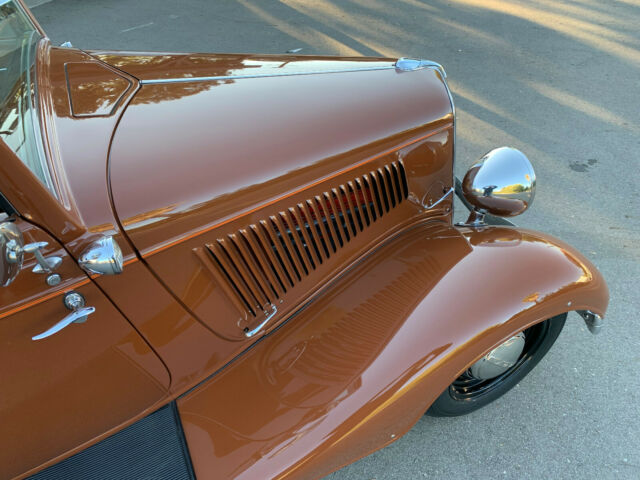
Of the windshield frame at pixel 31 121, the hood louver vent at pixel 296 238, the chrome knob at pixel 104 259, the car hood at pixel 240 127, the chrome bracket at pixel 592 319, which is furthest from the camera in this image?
the chrome bracket at pixel 592 319

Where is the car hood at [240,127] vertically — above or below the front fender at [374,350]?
above

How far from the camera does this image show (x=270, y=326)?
61.1 inches

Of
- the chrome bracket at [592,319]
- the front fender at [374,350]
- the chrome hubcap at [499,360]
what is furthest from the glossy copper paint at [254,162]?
the chrome bracket at [592,319]

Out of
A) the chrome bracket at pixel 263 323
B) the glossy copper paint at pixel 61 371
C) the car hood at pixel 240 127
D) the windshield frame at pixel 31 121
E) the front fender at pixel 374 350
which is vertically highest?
the windshield frame at pixel 31 121

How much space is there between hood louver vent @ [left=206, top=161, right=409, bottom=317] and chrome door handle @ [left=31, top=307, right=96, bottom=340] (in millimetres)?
336

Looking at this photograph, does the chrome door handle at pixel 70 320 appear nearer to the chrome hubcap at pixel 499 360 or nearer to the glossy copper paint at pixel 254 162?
the glossy copper paint at pixel 254 162

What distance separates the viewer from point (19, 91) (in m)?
1.40

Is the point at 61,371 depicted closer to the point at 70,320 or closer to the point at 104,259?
the point at 70,320

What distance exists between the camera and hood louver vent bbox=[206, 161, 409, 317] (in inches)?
54.8

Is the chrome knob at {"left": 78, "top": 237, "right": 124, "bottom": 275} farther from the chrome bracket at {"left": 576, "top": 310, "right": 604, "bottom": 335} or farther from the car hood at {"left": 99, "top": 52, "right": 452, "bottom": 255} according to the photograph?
the chrome bracket at {"left": 576, "top": 310, "right": 604, "bottom": 335}

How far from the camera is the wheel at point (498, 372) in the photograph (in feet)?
Result: 5.94

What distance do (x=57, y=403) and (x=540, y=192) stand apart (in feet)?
9.68

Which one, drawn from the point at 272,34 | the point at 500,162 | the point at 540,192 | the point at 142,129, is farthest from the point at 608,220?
the point at 272,34

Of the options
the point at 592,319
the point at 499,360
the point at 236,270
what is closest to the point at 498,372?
the point at 499,360
